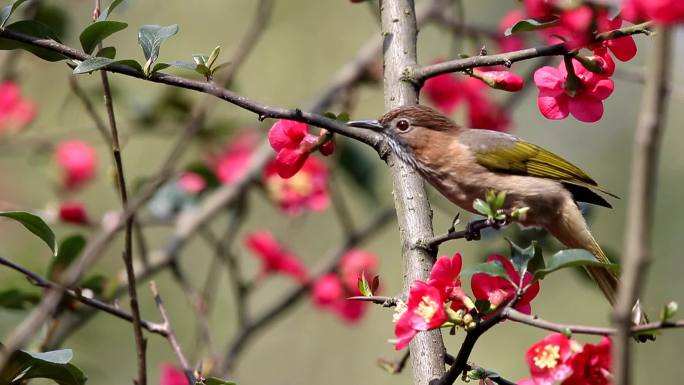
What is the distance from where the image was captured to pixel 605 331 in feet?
4.47

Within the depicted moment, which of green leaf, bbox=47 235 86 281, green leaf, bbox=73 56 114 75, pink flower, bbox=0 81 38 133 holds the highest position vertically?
pink flower, bbox=0 81 38 133

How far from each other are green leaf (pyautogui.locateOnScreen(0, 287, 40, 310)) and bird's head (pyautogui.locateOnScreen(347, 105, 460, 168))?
44.7 inches

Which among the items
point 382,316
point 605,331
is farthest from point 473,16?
point 605,331

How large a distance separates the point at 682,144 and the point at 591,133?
100cm

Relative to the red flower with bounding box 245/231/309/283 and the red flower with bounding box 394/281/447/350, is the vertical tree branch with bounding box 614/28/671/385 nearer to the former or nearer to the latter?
the red flower with bounding box 394/281/447/350

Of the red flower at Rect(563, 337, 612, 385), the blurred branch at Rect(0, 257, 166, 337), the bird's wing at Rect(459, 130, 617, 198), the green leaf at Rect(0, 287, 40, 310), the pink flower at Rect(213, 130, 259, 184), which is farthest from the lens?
the pink flower at Rect(213, 130, 259, 184)

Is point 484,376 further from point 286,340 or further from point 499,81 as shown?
point 286,340

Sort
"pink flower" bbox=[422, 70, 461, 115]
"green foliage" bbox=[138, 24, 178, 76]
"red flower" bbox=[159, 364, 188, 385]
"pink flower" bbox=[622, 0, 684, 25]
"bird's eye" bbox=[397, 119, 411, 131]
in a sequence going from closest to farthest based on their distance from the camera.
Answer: "pink flower" bbox=[622, 0, 684, 25]
"green foliage" bbox=[138, 24, 178, 76]
"bird's eye" bbox=[397, 119, 411, 131]
"red flower" bbox=[159, 364, 188, 385]
"pink flower" bbox=[422, 70, 461, 115]

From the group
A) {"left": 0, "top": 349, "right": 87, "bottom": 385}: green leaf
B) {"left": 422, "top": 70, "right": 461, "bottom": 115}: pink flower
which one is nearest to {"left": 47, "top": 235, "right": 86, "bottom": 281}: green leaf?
{"left": 0, "top": 349, "right": 87, "bottom": 385}: green leaf

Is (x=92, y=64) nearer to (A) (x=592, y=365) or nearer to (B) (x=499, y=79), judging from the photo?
(B) (x=499, y=79)

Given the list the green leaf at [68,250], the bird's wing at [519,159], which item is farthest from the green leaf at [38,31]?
the bird's wing at [519,159]

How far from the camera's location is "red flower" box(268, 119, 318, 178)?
2096 mm

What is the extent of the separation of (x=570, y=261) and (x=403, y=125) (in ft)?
3.70

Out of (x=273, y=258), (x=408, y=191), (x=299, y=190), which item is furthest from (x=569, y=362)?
(x=273, y=258)
